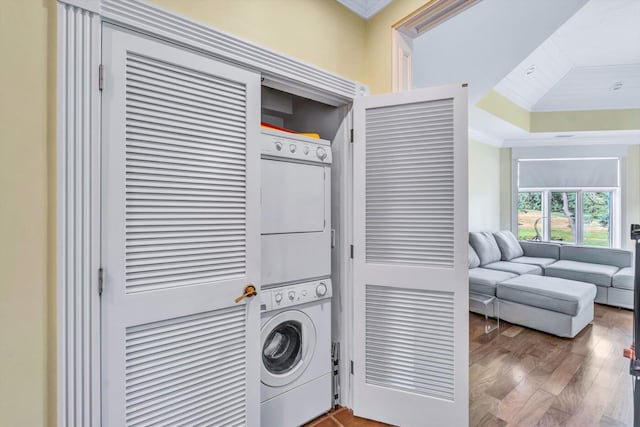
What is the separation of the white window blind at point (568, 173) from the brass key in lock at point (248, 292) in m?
5.89

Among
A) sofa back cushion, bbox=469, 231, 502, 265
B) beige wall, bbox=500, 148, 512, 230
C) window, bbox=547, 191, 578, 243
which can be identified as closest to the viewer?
sofa back cushion, bbox=469, 231, 502, 265

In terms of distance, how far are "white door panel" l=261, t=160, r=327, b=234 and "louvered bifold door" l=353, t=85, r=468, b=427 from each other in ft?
0.77

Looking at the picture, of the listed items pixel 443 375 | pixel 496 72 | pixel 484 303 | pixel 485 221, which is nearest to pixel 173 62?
pixel 443 375

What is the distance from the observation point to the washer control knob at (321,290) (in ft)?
6.21

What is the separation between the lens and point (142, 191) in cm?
123

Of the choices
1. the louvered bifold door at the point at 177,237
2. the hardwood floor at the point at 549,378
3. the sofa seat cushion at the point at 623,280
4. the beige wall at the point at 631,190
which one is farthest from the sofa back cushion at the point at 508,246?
the louvered bifold door at the point at 177,237

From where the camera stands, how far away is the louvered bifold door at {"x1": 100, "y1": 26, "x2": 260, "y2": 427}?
1162mm

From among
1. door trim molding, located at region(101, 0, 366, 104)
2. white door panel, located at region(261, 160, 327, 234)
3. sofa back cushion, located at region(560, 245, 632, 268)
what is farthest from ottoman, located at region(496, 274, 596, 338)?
door trim molding, located at region(101, 0, 366, 104)

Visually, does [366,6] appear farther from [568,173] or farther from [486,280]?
[568,173]

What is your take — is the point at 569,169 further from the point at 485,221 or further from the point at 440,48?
the point at 440,48

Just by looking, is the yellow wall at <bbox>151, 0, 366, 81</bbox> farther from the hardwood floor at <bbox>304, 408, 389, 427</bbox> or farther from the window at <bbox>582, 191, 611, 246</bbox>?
the window at <bbox>582, 191, 611, 246</bbox>

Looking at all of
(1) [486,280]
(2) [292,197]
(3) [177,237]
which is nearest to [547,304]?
(1) [486,280]

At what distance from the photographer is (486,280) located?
3754 mm
